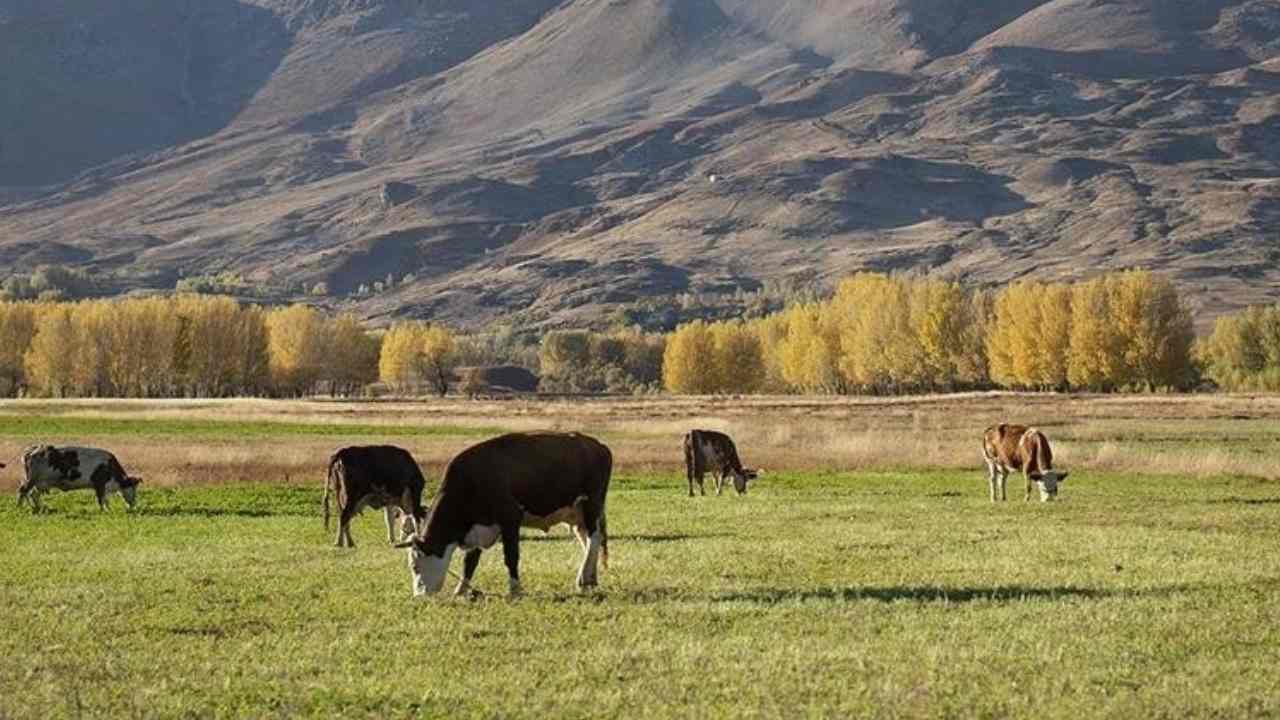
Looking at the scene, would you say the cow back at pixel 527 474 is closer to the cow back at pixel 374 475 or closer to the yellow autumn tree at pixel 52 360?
the cow back at pixel 374 475

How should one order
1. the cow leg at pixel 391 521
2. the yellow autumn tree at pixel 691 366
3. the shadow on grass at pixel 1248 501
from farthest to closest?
the yellow autumn tree at pixel 691 366
the shadow on grass at pixel 1248 501
the cow leg at pixel 391 521

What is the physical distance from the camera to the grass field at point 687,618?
1476 cm

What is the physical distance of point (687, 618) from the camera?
19078 mm

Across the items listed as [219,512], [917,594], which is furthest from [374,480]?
[917,594]

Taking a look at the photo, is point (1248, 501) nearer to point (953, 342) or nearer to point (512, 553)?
point (512, 553)

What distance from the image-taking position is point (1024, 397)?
118 m

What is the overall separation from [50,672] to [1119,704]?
32.0 feet

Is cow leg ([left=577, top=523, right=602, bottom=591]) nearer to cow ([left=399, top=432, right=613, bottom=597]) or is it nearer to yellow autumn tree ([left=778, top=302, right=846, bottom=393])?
cow ([left=399, top=432, right=613, bottom=597])

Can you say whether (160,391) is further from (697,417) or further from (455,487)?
(455,487)

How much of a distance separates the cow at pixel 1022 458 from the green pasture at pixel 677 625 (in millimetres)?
7461

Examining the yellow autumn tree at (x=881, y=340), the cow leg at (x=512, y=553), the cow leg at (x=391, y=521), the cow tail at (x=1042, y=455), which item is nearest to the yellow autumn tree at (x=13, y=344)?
the yellow autumn tree at (x=881, y=340)

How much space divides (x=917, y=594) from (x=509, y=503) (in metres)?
5.23

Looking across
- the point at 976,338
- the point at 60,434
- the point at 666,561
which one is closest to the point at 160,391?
the point at 976,338

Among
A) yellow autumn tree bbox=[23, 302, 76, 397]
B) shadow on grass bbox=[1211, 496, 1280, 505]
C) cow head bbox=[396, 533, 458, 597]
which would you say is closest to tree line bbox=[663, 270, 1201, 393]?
yellow autumn tree bbox=[23, 302, 76, 397]
